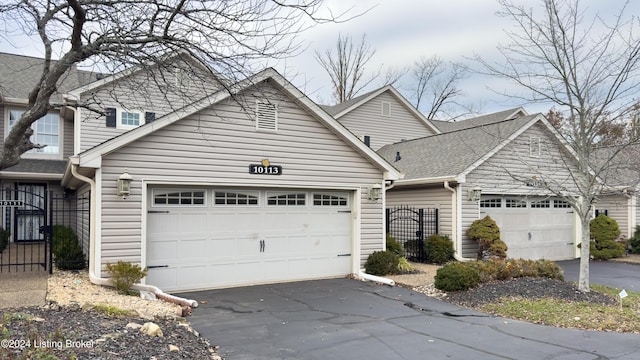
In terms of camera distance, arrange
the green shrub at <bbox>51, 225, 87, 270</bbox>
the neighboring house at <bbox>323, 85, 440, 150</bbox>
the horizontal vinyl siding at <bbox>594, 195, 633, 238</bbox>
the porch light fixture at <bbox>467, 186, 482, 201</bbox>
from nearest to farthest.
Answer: the green shrub at <bbox>51, 225, 87, 270</bbox>
the porch light fixture at <bbox>467, 186, 482, 201</bbox>
the horizontal vinyl siding at <bbox>594, 195, 633, 238</bbox>
the neighboring house at <bbox>323, 85, 440, 150</bbox>

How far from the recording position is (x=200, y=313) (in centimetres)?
834

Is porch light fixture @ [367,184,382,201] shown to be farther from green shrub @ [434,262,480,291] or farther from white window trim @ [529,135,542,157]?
white window trim @ [529,135,542,157]

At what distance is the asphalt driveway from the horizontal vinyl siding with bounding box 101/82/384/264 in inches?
94.1

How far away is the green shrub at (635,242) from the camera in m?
18.2

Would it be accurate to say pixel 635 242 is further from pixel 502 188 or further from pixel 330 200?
pixel 330 200

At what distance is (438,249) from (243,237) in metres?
6.31

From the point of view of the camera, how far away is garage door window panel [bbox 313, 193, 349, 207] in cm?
1212

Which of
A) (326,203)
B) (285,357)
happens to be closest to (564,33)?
Result: (326,203)

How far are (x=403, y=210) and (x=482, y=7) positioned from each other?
7853mm

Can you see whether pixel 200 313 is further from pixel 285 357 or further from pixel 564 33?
pixel 564 33

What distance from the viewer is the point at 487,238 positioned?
45.8 ft

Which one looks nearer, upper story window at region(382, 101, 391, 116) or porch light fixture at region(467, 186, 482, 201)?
porch light fixture at region(467, 186, 482, 201)

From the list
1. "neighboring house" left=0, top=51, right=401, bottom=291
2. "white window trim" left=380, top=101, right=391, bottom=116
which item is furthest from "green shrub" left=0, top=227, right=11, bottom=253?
"white window trim" left=380, top=101, right=391, bottom=116

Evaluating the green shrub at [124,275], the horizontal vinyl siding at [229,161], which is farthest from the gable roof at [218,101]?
the green shrub at [124,275]
